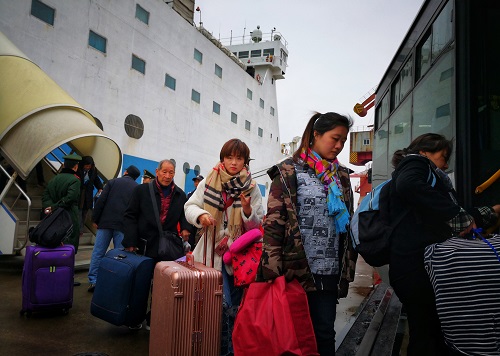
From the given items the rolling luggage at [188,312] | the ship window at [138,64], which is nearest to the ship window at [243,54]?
the ship window at [138,64]

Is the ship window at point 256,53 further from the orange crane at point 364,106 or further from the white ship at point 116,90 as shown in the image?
the orange crane at point 364,106

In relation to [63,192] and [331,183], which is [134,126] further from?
[331,183]

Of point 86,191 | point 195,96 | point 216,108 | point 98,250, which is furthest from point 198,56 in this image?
point 98,250

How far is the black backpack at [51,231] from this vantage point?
3752 mm

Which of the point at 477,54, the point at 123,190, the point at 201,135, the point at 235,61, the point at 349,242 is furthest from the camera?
the point at 235,61

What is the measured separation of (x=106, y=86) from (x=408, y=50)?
33.4ft

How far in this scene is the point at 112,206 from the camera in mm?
4988

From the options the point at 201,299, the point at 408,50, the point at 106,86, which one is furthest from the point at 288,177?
the point at 106,86

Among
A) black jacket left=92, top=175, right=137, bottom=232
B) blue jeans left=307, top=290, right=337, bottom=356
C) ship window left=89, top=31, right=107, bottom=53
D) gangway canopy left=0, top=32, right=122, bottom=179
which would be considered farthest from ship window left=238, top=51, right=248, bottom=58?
blue jeans left=307, top=290, right=337, bottom=356

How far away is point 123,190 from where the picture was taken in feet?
16.9

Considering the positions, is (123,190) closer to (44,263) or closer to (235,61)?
(44,263)

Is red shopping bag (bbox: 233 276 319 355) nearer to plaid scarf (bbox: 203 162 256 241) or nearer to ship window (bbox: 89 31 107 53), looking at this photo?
plaid scarf (bbox: 203 162 256 241)

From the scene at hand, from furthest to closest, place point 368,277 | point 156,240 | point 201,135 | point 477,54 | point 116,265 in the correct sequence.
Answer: point 201,135, point 368,277, point 156,240, point 116,265, point 477,54

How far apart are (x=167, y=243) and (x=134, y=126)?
10645 millimetres
